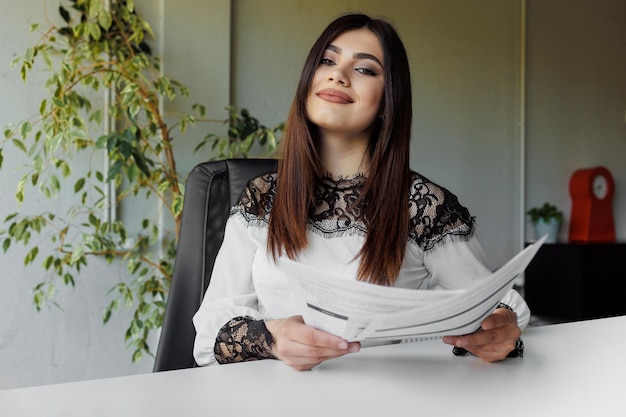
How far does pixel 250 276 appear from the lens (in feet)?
4.73

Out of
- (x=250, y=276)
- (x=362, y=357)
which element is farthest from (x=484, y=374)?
(x=250, y=276)

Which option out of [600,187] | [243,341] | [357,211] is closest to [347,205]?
[357,211]

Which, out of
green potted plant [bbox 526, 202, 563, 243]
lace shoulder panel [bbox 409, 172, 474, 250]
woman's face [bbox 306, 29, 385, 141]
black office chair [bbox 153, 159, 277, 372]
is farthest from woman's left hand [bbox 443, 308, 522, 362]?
green potted plant [bbox 526, 202, 563, 243]

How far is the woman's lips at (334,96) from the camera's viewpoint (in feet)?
4.58

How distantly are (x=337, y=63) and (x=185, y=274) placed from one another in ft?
2.02

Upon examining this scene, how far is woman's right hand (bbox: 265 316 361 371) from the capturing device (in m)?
0.85

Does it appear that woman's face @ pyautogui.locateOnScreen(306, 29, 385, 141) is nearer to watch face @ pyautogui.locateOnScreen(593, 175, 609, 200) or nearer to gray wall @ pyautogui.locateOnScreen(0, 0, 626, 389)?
gray wall @ pyautogui.locateOnScreen(0, 0, 626, 389)

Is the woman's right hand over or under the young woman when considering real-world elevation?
under

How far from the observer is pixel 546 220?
4.44 m

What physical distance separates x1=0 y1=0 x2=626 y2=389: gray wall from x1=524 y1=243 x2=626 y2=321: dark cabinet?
0.30 metres

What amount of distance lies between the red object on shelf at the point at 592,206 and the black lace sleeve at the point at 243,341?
12.7ft

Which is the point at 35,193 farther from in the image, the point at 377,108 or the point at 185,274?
the point at 377,108

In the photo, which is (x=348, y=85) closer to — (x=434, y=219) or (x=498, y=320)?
(x=434, y=219)

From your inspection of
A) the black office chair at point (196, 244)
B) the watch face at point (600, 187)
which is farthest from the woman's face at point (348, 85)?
the watch face at point (600, 187)
